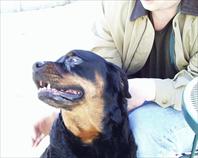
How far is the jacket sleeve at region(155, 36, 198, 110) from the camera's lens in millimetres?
1371

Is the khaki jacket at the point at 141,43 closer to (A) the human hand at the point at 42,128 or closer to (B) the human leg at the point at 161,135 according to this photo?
(B) the human leg at the point at 161,135

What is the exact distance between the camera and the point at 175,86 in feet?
4.52

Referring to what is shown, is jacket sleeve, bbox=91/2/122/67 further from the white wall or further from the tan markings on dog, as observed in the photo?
the white wall

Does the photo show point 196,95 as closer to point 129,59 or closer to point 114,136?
point 114,136

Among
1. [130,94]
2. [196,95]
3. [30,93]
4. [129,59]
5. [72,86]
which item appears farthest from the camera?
[30,93]

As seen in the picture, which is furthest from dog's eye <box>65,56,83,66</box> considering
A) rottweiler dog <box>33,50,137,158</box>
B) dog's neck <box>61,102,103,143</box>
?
dog's neck <box>61,102,103,143</box>

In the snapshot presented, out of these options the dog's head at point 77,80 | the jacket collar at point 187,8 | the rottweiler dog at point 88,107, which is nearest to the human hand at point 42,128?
the rottweiler dog at point 88,107

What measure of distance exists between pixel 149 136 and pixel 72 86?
33 cm

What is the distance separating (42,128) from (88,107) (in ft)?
0.87

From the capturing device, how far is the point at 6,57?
7.83ft

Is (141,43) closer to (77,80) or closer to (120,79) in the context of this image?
(120,79)

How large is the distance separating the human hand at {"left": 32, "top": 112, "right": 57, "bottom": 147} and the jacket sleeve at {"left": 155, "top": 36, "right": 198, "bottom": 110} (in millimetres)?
382

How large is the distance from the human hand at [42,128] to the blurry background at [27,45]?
21 centimetres

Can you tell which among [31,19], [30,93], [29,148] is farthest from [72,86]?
[31,19]
